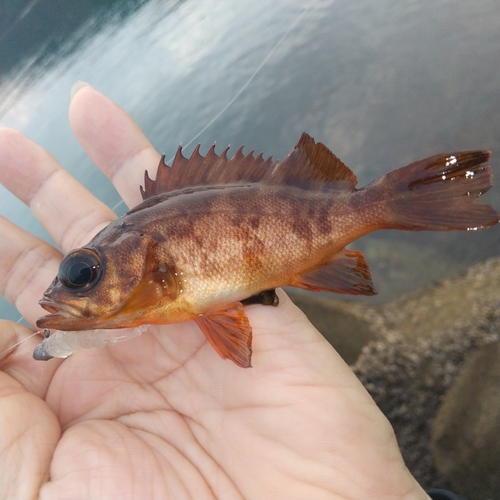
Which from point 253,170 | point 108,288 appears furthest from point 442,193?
point 108,288

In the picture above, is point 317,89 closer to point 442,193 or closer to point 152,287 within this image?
point 442,193

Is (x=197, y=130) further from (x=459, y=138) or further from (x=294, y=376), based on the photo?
(x=294, y=376)

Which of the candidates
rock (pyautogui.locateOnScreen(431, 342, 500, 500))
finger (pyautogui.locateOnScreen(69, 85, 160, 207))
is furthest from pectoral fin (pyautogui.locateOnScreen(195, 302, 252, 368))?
rock (pyautogui.locateOnScreen(431, 342, 500, 500))

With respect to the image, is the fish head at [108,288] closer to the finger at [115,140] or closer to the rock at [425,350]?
the finger at [115,140]

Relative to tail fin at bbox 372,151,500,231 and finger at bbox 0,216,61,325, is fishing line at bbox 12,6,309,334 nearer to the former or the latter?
finger at bbox 0,216,61,325

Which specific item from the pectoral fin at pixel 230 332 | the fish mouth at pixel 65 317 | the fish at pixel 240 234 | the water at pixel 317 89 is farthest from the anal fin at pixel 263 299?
the water at pixel 317 89

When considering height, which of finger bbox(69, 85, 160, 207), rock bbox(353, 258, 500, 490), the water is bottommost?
rock bbox(353, 258, 500, 490)

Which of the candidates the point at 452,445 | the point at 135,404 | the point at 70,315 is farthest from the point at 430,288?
the point at 70,315
